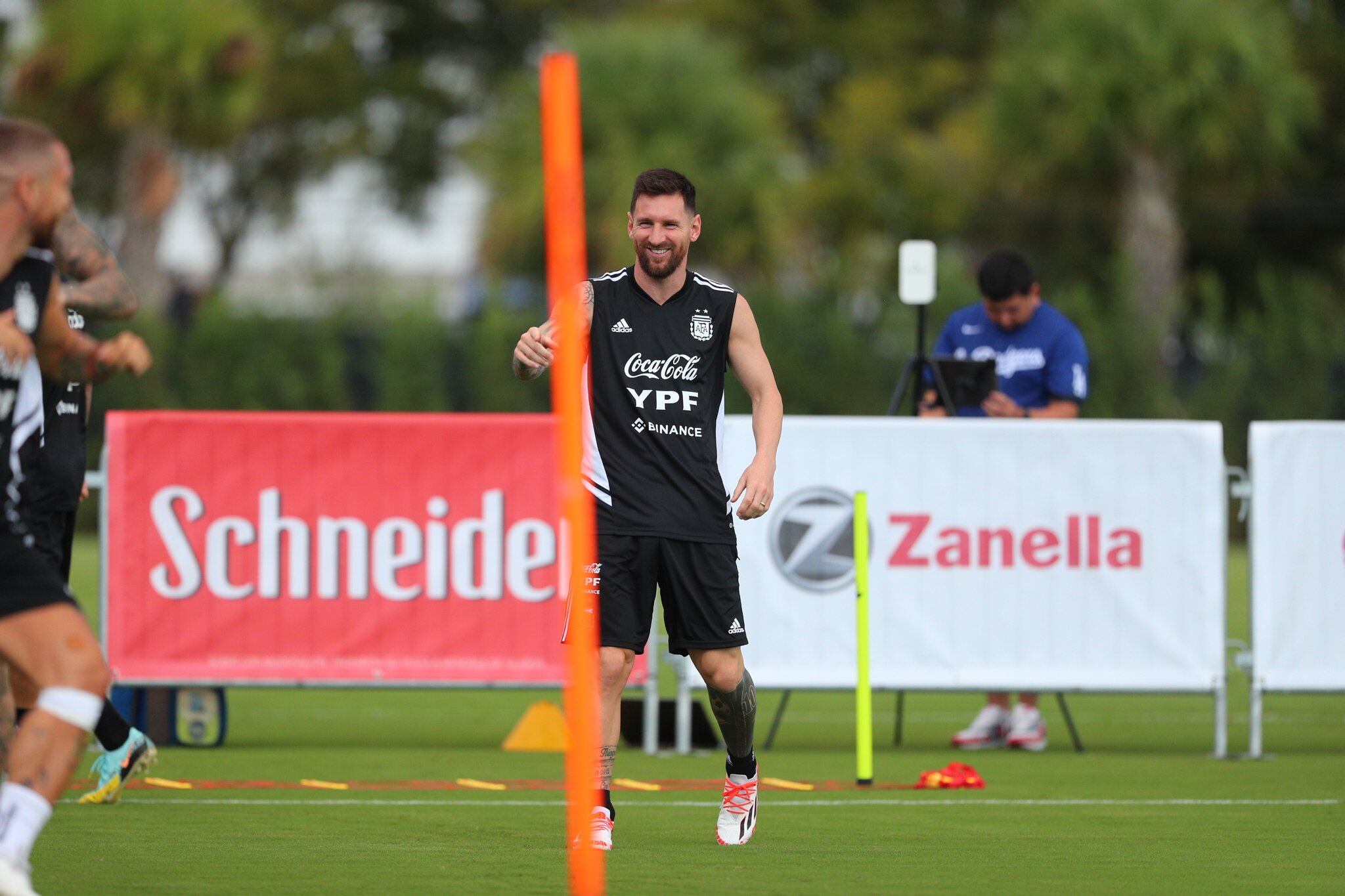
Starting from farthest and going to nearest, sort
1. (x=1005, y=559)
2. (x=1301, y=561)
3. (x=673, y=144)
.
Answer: (x=673, y=144) < (x=1005, y=559) < (x=1301, y=561)

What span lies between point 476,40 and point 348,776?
45.7m

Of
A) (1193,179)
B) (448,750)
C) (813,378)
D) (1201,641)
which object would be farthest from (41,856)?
(1193,179)

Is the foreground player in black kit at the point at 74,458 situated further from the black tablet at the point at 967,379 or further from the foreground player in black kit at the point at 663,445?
the black tablet at the point at 967,379

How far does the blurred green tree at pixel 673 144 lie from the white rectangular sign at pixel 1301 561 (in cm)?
2479

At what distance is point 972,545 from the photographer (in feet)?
32.8

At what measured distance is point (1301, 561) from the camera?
9.90m

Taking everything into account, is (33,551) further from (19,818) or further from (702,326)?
(702,326)

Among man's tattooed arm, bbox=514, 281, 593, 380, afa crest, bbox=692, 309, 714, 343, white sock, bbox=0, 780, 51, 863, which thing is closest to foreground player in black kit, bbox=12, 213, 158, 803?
white sock, bbox=0, 780, 51, 863

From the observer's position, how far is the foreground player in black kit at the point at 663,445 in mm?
6637

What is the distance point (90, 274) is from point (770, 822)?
329 centimetres

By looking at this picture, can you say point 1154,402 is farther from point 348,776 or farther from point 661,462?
point 661,462

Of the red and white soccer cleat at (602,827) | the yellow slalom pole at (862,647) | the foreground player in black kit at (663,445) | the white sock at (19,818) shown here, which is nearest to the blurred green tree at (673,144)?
the yellow slalom pole at (862,647)

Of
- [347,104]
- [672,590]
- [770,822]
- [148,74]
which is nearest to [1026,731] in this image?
[770,822]

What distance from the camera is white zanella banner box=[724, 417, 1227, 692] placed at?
9930 mm
